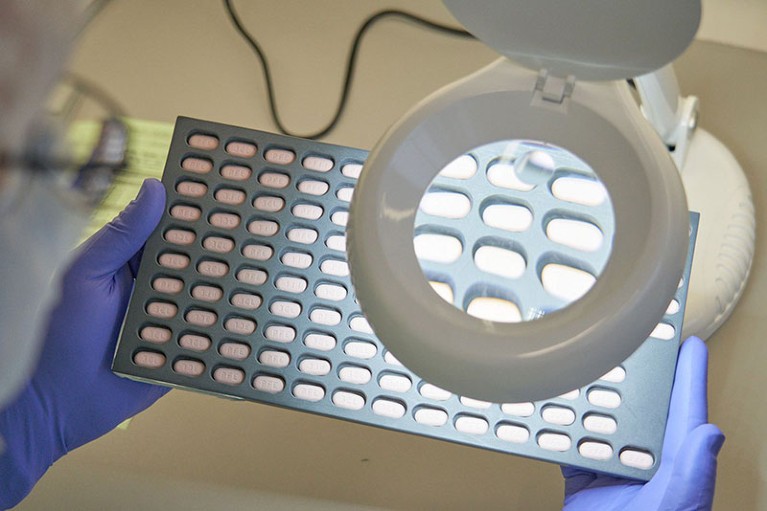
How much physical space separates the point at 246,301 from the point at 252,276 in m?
0.02

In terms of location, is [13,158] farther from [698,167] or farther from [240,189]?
[698,167]

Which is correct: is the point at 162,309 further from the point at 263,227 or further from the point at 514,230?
the point at 514,230

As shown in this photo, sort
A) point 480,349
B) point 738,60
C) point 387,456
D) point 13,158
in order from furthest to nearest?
point 738,60 < point 387,456 < point 480,349 < point 13,158

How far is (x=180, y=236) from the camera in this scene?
0.73 meters

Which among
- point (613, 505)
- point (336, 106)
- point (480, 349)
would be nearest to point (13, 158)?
point (480, 349)

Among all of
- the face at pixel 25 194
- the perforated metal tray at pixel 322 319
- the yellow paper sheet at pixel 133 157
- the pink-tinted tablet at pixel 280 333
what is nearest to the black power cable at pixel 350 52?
the yellow paper sheet at pixel 133 157

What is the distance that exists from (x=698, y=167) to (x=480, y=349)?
0.48 metres

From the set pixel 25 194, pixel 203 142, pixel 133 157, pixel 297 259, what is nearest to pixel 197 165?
pixel 203 142

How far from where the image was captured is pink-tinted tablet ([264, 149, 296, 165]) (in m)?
0.75

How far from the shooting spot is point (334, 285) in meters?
0.72

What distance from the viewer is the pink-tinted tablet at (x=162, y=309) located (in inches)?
28.0

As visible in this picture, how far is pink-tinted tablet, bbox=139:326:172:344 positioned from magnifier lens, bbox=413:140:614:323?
235 millimetres

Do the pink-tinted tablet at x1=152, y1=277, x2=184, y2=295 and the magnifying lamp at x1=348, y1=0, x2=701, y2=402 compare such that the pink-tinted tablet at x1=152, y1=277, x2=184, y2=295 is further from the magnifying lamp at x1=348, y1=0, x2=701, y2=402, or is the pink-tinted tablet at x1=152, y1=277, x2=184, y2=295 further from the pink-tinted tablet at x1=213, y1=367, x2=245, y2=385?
the magnifying lamp at x1=348, y1=0, x2=701, y2=402

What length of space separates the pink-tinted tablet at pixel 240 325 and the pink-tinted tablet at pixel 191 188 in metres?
0.12
